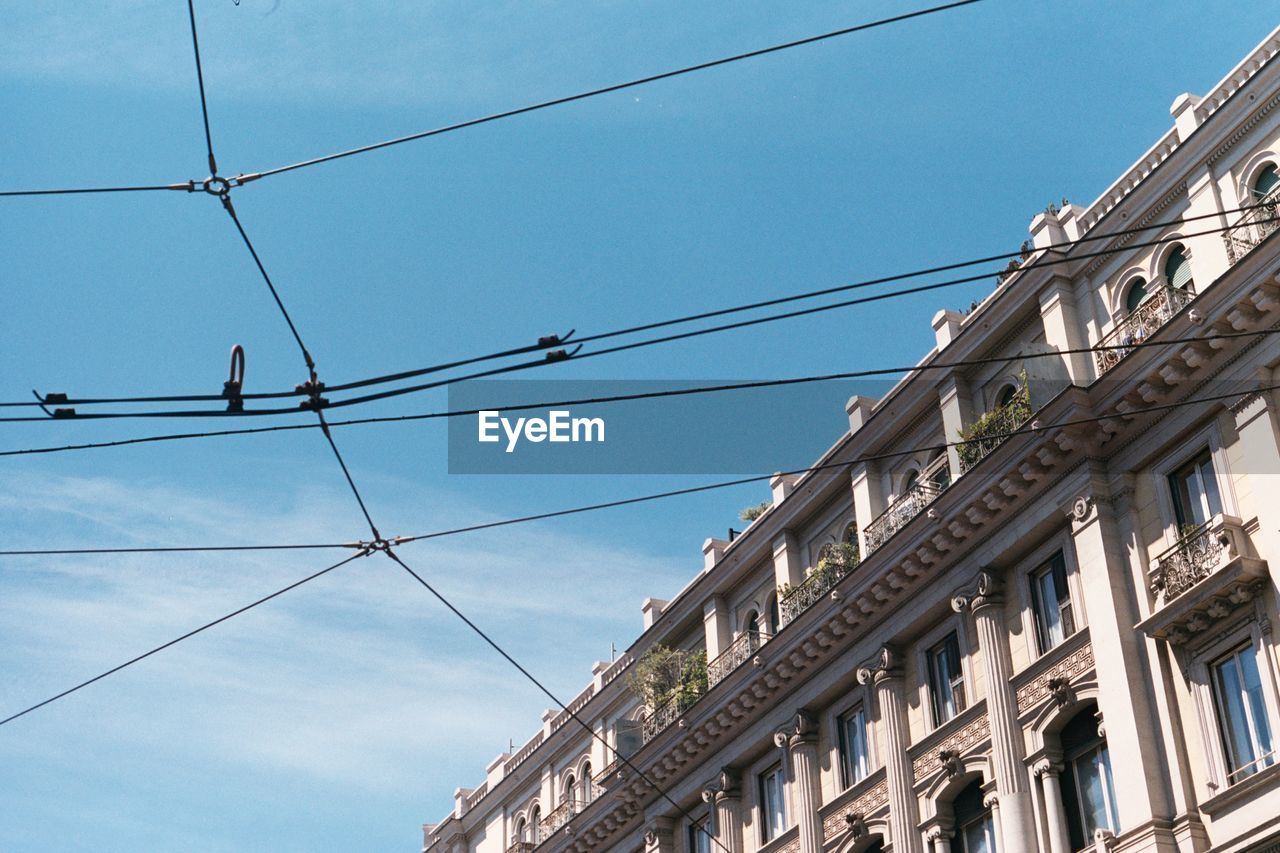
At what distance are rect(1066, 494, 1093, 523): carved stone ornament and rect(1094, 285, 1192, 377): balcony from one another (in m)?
2.28

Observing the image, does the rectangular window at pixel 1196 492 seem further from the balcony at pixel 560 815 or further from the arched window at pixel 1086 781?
the balcony at pixel 560 815

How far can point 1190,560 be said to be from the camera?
27266 mm

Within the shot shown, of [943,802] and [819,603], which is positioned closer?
[943,802]

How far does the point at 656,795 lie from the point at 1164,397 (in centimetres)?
1801

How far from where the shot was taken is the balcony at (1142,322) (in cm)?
2895

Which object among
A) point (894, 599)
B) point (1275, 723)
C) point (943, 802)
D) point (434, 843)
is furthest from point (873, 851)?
Answer: point (434, 843)

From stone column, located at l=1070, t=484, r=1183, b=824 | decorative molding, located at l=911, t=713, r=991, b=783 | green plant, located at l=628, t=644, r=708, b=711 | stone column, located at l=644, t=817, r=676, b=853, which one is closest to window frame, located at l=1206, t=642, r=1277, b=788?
stone column, located at l=1070, t=484, r=1183, b=824

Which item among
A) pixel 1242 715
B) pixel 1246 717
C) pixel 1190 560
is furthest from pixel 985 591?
pixel 1246 717

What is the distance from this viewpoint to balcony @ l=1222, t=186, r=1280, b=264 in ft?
89.6

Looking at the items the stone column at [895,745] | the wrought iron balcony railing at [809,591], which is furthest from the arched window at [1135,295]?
the stone column at [895,745]

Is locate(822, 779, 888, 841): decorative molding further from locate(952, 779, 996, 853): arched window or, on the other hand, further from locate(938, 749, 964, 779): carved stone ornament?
locate(952, 779, 996, 853): arched window

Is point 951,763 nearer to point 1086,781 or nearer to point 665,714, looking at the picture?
point 1086,781

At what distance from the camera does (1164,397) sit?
2861 centimetres

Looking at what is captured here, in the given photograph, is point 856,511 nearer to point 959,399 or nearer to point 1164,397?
point 959,399
